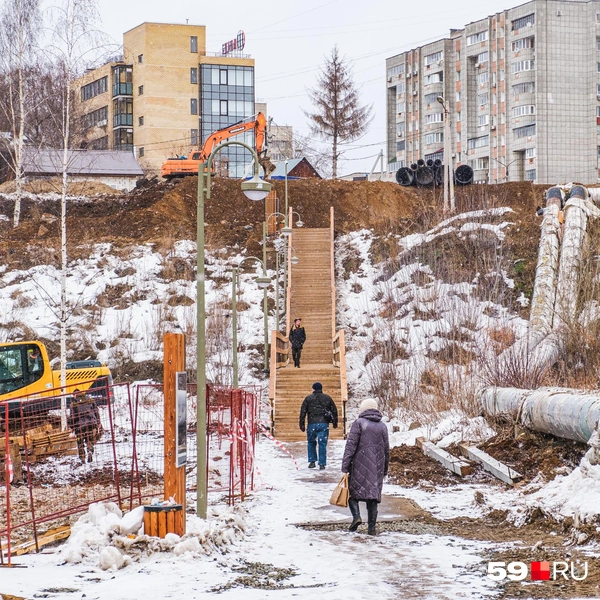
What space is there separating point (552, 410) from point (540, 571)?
5.67 meters

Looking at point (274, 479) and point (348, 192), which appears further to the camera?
point (348, 192)

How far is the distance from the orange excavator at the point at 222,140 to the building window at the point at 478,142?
31.6 meters

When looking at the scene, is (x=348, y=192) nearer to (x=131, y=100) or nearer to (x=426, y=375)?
(x=426, y=375)

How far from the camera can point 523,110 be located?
75.2 meters

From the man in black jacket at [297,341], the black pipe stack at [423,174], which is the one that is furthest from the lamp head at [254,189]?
the black pipe stack at [423,174]

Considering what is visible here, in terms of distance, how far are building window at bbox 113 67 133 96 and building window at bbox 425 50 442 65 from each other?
81.9ft

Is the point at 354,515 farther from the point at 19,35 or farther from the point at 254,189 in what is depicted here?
the point at 19,35

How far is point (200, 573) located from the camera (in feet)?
31.2

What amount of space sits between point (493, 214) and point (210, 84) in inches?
1821

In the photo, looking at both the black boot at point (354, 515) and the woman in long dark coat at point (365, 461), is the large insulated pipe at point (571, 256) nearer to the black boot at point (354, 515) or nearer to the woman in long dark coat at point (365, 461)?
the woman in long dark coat at point (365, 461)

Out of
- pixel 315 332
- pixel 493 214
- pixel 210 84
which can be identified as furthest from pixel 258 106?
pixel 315 332

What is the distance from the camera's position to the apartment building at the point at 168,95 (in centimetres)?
8300

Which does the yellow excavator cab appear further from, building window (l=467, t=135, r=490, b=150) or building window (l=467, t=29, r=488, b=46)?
building window (l=467, t=29, r=488, b=46)

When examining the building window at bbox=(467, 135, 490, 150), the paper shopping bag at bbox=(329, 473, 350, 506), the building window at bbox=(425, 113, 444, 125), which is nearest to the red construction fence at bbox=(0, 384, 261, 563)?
the paper shopping bag at bbox=(329, 473, 350, 506)
